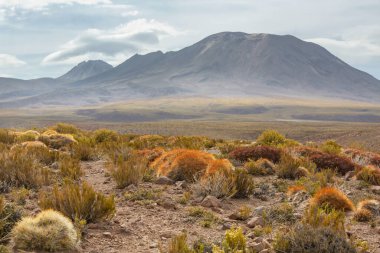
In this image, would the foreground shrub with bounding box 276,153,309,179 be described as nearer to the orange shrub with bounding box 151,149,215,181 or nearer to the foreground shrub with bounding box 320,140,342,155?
the orange shrub with bounding box 151,149,215,181

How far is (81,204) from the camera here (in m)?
6.66

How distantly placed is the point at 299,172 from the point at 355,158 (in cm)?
506

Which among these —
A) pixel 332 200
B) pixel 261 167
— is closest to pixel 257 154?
pixel 261 167

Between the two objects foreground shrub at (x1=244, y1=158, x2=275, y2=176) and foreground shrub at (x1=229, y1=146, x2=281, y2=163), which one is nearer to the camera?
foreground shrub at (x1=244, y1=158, x2=275, y2=176)

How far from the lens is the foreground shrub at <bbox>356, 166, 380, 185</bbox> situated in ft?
37.4

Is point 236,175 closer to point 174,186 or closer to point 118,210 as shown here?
point 174,186

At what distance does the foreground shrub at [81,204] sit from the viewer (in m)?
6.64

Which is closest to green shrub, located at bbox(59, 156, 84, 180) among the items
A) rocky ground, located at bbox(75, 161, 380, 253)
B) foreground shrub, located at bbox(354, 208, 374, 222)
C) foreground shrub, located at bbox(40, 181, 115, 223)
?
rocky ground, located at bbox(75, 161, 380, 253)

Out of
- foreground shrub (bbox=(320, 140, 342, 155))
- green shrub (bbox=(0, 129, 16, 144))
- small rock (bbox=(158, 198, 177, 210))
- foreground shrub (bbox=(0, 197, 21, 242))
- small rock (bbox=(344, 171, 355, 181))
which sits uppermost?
green shrub (bbox=(0, 129, 16, 144))

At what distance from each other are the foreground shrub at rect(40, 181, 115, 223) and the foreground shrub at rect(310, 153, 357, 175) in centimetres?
774

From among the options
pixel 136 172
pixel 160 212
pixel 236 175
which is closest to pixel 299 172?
pixel 236 175

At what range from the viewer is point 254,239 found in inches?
246

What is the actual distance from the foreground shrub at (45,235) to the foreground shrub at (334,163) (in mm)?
8796

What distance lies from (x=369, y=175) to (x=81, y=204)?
7749mm
